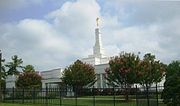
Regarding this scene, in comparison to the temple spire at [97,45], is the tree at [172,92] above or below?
below

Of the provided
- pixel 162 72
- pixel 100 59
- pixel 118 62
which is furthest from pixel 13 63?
pixel 118 62

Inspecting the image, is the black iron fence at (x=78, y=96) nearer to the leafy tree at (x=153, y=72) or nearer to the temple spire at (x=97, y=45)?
the leafy tree at (x=153, y=72)

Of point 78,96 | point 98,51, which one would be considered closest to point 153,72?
point 78,96

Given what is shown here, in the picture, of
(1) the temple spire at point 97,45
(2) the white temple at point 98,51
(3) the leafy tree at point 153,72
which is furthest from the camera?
(1) the temple spire at point 97,45

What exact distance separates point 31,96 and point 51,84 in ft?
95.2

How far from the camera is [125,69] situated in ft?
126

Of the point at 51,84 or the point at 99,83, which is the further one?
the point at 51,84

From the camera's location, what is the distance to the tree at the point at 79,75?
5258cm

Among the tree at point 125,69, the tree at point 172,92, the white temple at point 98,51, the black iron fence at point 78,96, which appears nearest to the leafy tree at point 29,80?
the black iron fence at point 78,96

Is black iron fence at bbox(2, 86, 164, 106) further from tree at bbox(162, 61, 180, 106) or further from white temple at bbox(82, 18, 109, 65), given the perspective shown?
white temple at bbox(82, 18, 109, 65)

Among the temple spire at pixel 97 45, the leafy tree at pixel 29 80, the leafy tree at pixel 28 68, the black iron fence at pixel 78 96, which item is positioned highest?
the temple spire at pixel 97 45

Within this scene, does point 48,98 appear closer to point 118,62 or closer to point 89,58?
point 118,62

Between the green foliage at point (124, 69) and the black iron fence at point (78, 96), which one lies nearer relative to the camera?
the black iron fence at point (78, 96)

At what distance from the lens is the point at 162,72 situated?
51.1 metres
